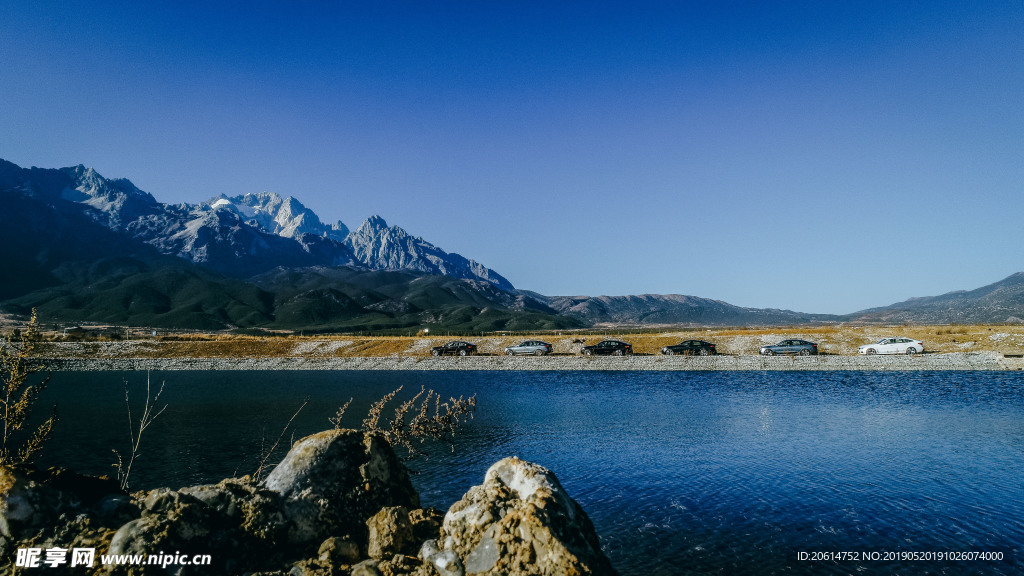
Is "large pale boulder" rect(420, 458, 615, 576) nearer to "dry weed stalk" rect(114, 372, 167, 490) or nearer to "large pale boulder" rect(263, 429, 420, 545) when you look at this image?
"large pale boulder" rect(263, 429, 420, 545)

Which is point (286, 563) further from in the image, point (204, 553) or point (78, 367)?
point (78, 367)

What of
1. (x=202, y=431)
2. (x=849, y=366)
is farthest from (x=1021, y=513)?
(x=849, y=366)

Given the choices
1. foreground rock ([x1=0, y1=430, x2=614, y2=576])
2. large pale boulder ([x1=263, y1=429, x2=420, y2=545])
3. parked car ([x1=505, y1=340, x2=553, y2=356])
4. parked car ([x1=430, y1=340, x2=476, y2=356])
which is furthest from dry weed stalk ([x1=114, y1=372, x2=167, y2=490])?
parked car ([x1=505, y1=340, x2=553, y2=356])

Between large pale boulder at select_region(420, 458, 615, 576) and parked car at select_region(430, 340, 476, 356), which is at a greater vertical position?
large pale boulder at select_region(420, 458, 615, 576)

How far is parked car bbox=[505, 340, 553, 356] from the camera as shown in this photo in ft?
266

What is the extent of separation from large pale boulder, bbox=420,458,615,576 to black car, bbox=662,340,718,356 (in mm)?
69288

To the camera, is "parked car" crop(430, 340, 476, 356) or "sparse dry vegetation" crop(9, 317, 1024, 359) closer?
"sparse dry vegetation" crop(9, 317, 1024, 359)

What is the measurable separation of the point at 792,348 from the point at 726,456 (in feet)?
180

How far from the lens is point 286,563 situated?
8305 millimetres

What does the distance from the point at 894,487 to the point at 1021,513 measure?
321 centimetres

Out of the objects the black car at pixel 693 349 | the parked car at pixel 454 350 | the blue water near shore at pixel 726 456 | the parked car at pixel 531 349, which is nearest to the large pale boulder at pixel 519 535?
the blue water near shore at pixel 726 456

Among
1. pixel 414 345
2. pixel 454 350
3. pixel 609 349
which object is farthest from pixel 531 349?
pixel 414 345

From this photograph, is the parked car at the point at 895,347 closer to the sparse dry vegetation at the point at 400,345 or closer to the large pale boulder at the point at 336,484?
the sparse dry vegetation at the point at 400,345

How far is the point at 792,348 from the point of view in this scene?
69.6 metres
